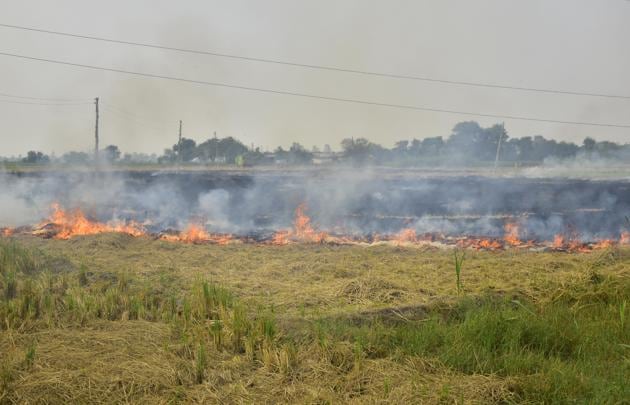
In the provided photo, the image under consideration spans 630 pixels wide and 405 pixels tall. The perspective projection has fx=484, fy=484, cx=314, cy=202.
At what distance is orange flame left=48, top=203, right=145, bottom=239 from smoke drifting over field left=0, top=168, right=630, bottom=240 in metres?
1.08

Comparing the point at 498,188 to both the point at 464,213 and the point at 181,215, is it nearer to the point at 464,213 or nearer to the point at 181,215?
the point at 464,213

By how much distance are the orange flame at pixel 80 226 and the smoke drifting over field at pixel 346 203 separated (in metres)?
1.08

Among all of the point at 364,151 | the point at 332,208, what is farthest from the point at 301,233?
the point at 364,151

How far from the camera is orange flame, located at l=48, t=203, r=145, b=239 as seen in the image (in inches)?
568

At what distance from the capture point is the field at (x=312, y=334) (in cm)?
414

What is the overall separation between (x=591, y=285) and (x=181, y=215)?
16.3m

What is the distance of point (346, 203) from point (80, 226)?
1068cm

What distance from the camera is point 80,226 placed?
50.1ft

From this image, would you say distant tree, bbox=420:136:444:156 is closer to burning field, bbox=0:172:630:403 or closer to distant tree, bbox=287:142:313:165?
distant tree, bbox=287:142:313:165

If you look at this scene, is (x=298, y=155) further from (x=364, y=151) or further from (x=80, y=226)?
(x=80, y=226)

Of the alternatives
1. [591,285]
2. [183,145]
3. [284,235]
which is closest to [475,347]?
[591,285]

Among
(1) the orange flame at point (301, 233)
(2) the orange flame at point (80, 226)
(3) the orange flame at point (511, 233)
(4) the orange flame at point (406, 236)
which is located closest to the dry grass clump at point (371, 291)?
(1) the orange flame at point (301, 233)

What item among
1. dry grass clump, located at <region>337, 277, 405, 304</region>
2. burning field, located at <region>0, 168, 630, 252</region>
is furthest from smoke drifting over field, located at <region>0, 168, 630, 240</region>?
dry grass clump, located at <region>337, 277, 405, 304</region>

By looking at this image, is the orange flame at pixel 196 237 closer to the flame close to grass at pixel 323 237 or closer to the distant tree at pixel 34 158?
the flame close to grass at pixel 323 237
